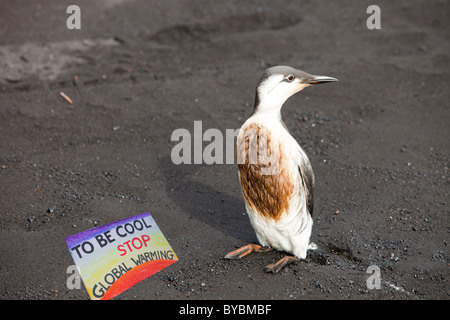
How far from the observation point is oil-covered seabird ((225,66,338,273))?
3.80m

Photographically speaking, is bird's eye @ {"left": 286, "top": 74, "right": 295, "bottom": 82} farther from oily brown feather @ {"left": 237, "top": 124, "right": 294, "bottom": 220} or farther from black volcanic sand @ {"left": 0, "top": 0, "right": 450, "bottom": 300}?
black volcanic sand @ {"left": 0, "top": 0, "right": 450, "bottom": 300}

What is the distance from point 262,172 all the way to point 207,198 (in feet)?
4.61

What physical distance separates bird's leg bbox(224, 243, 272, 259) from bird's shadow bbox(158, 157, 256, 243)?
234 millimetres

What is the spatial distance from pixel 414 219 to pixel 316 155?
137 cm

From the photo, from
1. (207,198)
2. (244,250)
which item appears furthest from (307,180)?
Answer: (207,198)

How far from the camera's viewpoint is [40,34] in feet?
26.2

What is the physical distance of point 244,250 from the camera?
429cm

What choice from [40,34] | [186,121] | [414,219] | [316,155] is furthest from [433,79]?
[40,34]

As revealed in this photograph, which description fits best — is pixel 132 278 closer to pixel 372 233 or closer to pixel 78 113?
pixel 372 233

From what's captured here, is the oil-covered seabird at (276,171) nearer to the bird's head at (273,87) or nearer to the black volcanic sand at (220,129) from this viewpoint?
the bird's head at (273,87)

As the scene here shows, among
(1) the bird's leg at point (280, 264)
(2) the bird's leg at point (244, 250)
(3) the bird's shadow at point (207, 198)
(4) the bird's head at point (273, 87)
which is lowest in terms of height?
(1) the bird's leg at point (280, 264)

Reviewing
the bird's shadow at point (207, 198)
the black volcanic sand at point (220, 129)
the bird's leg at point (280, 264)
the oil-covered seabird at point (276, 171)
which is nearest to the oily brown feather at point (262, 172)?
the oil-covered seabird at point (276, 171)

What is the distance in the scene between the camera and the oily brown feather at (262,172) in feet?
12.5

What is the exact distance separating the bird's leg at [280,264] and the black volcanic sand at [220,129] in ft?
0.24
